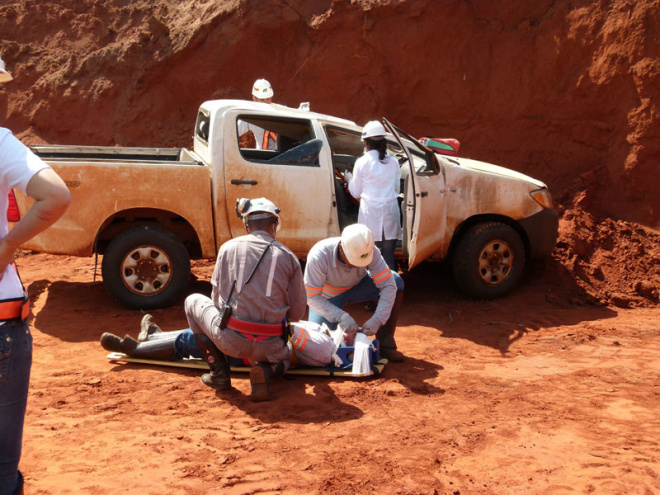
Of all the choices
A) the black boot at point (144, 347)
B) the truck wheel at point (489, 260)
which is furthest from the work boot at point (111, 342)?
the truck wheel at point (489, 260)

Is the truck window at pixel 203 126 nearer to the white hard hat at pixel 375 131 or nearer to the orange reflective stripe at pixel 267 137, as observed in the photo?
the orange reflective stripe at pixel 267 137

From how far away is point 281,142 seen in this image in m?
8.23

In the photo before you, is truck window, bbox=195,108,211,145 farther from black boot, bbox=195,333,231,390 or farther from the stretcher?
black boot, bbox=195,333,231,390

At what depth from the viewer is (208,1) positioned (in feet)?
41.0

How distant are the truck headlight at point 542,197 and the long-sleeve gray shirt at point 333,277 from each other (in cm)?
290

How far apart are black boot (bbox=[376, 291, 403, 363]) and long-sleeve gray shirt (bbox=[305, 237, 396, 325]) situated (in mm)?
198

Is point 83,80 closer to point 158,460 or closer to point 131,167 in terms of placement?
point 131,167

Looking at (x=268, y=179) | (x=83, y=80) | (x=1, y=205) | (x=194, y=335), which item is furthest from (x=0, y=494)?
(x=83, y=80)

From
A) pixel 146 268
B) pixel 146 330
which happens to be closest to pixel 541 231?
pixel 146 268

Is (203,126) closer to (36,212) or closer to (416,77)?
(416,77)

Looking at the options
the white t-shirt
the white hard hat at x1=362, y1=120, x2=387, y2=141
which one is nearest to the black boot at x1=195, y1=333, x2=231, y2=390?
the white t-shirt

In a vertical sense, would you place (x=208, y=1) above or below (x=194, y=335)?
above

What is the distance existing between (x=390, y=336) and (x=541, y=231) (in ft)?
9.45

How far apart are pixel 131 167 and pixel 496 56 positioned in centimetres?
644
